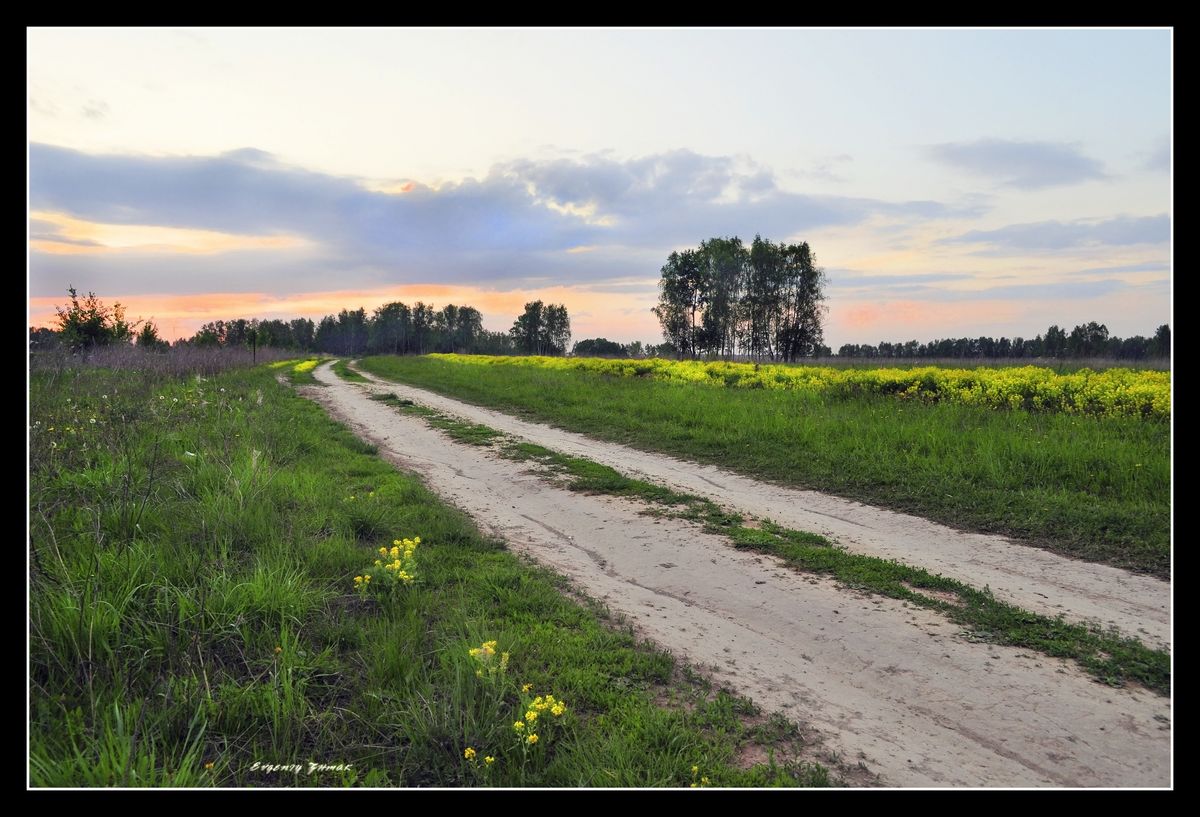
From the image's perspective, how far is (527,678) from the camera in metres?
3.40

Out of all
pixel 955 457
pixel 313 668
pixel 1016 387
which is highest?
pixel 1016 387

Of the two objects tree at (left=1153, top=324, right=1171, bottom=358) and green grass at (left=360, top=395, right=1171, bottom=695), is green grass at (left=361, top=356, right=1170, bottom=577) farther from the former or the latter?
tree at (left=1153, top=324, right=1171, bottom=358)

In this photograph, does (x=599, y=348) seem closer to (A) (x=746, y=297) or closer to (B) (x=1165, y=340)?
(A) (x=746, y=297)

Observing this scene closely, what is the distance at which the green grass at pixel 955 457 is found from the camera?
616 cm

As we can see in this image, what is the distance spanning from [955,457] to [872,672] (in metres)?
6.14

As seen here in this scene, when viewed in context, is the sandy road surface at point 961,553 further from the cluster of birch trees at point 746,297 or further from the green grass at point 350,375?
the cluster of birch trees at point 746,297

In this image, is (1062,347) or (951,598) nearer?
(951,598)

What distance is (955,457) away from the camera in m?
8.61

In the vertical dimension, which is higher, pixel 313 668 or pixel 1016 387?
pixel 1016 387

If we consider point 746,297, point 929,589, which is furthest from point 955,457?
point 746,297

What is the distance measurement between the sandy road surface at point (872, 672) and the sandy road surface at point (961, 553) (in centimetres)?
95

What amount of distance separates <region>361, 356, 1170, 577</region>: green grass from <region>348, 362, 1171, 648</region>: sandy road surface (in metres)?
0.37

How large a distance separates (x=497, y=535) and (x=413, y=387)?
21.1 metres

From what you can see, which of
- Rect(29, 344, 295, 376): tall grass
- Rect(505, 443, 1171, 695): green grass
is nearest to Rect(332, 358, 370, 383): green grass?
Rect(29, 344, 295, 376): tall grass
